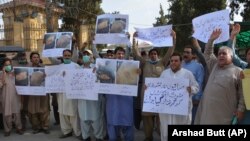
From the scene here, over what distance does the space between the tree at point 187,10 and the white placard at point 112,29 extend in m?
20.4

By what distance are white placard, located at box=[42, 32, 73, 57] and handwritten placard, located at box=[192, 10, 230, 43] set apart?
291cm

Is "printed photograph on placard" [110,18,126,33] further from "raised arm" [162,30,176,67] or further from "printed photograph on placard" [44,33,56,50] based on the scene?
"printed photograph on placard" [44,33,56,50]

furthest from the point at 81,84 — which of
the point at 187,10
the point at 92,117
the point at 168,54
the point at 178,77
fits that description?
the point at 187,10

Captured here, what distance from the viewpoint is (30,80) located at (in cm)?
757

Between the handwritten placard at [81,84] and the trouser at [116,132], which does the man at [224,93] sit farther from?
the handwritten placard at [81,84]

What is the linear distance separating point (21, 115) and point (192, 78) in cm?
428

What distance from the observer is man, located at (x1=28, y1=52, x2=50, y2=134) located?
771cm

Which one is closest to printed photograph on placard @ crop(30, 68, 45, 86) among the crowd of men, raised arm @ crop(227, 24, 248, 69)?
the crowd of men

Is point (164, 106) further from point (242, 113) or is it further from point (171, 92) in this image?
point (242, 113)

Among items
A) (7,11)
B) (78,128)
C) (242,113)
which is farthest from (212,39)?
(7,11)

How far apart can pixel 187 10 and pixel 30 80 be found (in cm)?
2269

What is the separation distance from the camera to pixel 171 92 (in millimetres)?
5461

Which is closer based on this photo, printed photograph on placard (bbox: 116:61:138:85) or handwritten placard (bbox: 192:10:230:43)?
handwritten placard (bbox: 192:10:230:43)

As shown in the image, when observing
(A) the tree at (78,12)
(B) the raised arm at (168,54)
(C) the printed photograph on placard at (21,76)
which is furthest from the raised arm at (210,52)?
(A) the tree at (78,12)
